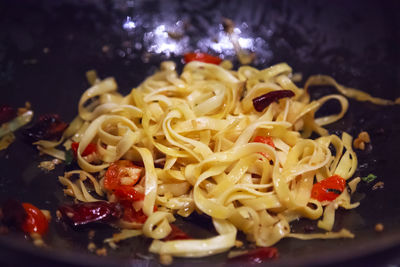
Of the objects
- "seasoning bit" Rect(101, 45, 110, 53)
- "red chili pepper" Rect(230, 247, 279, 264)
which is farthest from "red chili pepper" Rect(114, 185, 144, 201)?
"seasoning bit" Rect(101, 45, 110, 53)

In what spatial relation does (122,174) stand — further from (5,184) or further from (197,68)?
(197,68)

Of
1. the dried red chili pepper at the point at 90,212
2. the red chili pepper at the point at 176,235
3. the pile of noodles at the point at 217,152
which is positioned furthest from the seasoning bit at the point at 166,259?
the dried red chili pepper at the point at 90,212

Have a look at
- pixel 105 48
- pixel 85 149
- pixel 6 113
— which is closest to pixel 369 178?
pixel 85 149

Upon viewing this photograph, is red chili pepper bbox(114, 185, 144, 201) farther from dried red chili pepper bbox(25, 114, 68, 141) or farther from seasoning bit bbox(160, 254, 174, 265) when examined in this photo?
dried red chili pepper bbox(25, 114, 68, 141)

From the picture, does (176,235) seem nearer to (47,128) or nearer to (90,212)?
(90,212)

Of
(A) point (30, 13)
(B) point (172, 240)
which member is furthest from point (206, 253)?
(A) point (30, 13)
